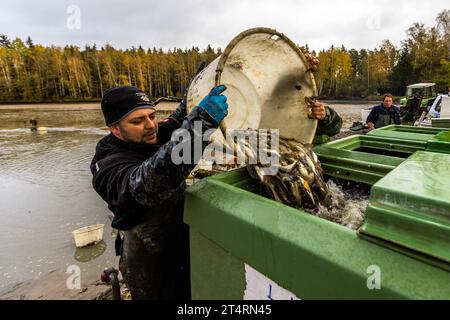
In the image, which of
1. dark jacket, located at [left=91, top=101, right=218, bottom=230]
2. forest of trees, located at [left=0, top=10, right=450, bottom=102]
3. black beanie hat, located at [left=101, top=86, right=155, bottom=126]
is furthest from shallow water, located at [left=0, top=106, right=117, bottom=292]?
forest of trees, located at [left=0, top=10, right=450, bottom=102]

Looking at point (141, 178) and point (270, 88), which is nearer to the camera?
point (141, 178)

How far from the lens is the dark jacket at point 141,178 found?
1.42 metres

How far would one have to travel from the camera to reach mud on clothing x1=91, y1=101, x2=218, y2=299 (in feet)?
4.75

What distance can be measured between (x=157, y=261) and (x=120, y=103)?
1134 mm

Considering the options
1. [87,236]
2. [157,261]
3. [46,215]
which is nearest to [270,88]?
[157,261]

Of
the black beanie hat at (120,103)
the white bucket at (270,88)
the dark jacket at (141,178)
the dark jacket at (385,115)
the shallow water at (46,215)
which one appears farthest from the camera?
the dark jacket at (385,115)

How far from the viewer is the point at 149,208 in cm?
191

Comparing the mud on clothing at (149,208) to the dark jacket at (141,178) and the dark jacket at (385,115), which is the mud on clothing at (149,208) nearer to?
the dark jacket at (141,178)

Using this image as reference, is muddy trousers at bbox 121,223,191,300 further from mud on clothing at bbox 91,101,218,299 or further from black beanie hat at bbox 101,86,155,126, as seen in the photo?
black beanie hat at bbox 101,86,155,126

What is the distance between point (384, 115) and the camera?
782cm

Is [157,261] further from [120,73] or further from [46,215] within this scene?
[120,73]

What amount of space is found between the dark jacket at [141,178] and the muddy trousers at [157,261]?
0.10 metres

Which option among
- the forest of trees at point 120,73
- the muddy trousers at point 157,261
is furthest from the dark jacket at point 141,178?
the forest of trees at point 120,73

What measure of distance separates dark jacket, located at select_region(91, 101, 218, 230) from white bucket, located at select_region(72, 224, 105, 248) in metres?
3.93
